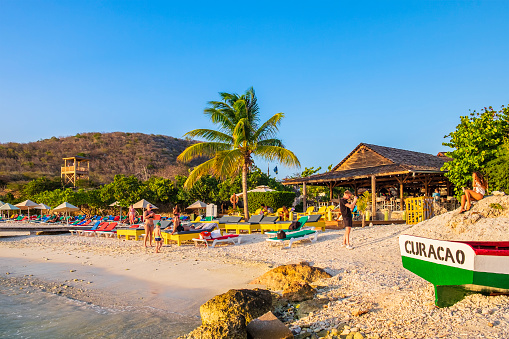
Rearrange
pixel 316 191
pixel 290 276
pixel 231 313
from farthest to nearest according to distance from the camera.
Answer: pixel 316 191 → pixel 290 276 → pixel 231 313

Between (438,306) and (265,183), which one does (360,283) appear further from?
(265,183)

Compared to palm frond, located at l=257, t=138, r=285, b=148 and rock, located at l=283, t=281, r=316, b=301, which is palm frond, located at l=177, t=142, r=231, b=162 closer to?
palm frond, located at l=257, t=138, r=285, b=148

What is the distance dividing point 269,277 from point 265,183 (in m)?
20.4

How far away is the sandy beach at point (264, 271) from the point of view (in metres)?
3.88

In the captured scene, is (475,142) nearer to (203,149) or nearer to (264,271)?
(264,271)

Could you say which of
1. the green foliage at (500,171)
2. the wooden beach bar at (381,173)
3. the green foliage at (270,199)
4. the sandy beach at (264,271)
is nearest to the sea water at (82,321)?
the sandy beach at (264,271)

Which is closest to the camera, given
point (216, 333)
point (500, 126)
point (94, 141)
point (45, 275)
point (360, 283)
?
point (216, 333)

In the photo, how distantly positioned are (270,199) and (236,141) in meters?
7.81

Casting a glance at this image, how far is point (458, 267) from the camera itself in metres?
3.92

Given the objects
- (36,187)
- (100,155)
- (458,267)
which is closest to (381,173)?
(458,267)

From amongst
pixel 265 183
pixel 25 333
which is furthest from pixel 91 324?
pixel 265 183

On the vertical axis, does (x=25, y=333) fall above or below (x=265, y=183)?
below

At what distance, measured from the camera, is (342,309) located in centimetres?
471

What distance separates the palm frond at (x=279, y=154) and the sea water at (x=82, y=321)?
11.0 metres
